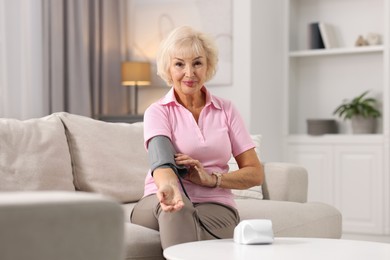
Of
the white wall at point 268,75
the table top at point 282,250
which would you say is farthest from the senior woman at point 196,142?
the white wall at point 268,75

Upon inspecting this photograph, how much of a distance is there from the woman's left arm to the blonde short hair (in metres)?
0.36

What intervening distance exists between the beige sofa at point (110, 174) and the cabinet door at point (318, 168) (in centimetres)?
190

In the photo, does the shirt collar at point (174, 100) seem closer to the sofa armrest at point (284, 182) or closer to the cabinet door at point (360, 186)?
the sofa armrest at point (284, 182)

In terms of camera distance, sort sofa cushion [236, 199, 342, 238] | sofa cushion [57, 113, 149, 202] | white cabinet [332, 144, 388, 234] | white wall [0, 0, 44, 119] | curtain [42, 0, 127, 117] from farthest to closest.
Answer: white cabinet [332, 144, 388, 234], curtain [42, 0, 127, 117], white wall [0, 0, 44, 119], sofa cushion [57, 113, 149, 202], sofa cushion [236, 199, 342, 238]

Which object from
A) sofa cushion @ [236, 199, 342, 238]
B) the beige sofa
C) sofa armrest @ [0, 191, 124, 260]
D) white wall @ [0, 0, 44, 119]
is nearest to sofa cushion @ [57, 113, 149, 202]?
the beige sofa

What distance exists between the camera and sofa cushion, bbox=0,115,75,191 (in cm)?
263

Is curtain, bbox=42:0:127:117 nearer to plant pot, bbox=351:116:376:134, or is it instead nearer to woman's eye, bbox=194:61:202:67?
plant pot, bbox=351:116:376:134

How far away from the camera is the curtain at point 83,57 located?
15.8ft

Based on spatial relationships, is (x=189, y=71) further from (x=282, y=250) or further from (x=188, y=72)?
(x=282, y=250)

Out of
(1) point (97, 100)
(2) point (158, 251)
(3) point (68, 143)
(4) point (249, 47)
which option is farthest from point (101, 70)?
(2) point (158, 251)

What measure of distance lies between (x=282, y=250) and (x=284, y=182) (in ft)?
4.69

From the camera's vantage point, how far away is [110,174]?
302 cm

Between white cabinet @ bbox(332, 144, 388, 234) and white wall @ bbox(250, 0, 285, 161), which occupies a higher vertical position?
white wall @ bbox(250, 0, 285, 161)

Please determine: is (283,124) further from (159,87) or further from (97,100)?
(97,100)
